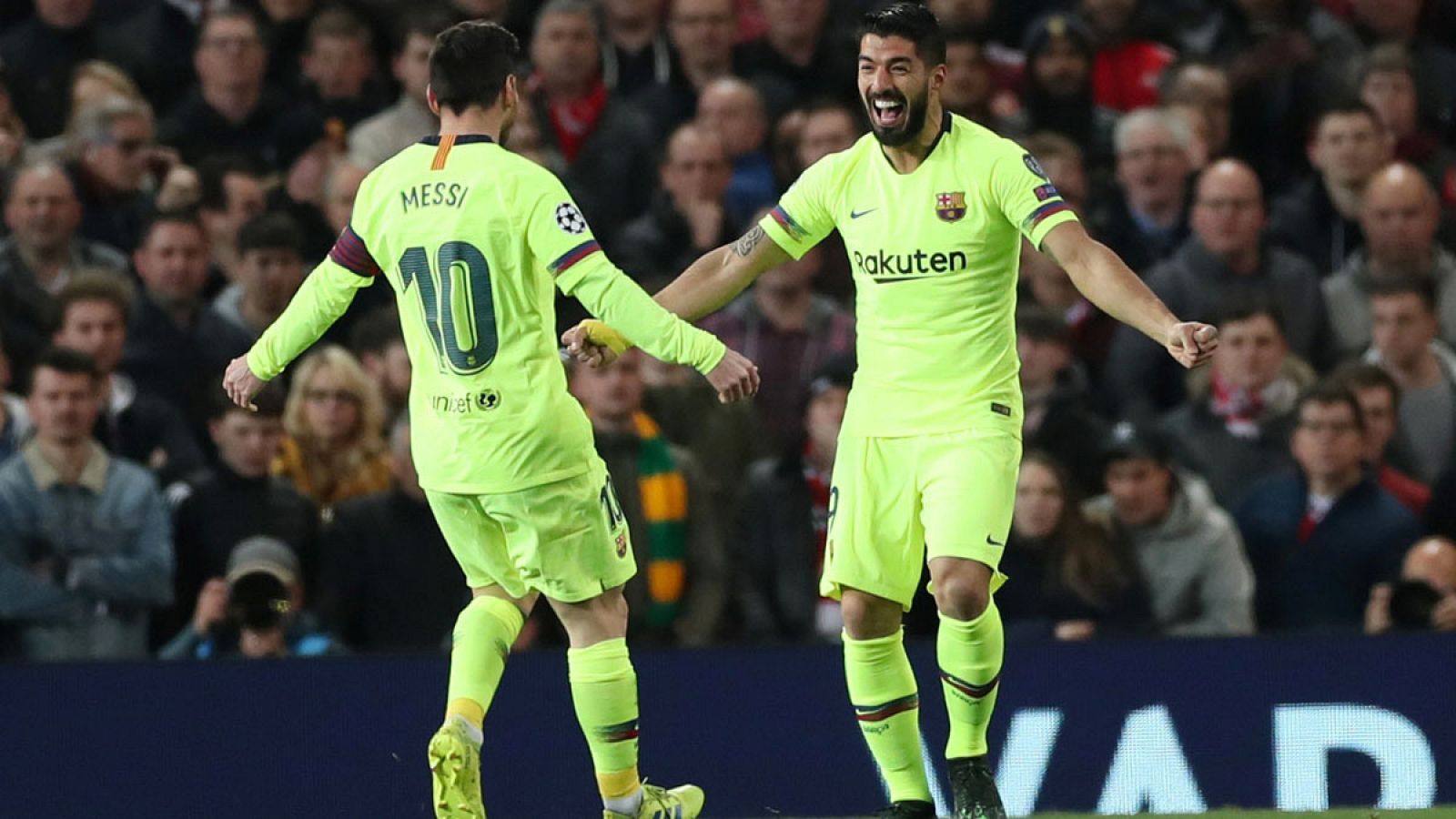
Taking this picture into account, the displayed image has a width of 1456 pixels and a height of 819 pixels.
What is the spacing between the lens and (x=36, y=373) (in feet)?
29.5

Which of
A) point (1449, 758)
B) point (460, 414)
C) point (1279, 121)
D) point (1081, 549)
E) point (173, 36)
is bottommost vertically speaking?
point (1449, 758)

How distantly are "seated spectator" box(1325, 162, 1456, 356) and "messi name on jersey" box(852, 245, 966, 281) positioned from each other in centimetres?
368

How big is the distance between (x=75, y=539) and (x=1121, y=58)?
534 centimetres

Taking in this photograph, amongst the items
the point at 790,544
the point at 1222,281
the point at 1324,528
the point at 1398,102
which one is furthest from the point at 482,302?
the point at 1398,102

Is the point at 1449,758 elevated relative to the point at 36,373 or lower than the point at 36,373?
lower

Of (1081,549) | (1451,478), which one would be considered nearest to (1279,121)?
(1451,478)

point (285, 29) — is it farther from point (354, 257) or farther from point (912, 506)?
point (912, 506)

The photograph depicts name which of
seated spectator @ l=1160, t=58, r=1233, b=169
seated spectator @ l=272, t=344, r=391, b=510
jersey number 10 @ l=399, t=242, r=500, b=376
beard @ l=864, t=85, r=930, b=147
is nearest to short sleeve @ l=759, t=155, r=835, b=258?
beard @ l=864, t=85, r=930, b=147

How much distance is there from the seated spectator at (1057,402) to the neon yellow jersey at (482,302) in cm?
281

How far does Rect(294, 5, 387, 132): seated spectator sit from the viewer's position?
36.2ft

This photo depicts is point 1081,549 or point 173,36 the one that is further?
point 173,36

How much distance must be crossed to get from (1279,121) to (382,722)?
512 cm

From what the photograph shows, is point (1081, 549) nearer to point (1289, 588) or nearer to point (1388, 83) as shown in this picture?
point (1289, 588)

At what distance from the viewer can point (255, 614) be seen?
8.66 m
